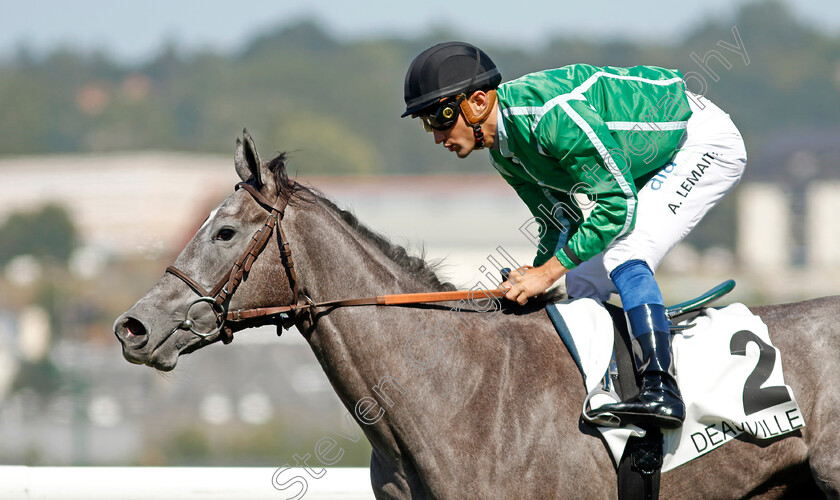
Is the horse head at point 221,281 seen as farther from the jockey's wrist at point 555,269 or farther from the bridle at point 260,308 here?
the jockey's wrist at point 555,269

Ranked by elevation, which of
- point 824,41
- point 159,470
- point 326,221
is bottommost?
point 824,41

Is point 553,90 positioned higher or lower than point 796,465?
higher

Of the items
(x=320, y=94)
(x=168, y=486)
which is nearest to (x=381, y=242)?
(x=168, y=486)

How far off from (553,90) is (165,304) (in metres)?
1.71

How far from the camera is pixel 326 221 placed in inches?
147

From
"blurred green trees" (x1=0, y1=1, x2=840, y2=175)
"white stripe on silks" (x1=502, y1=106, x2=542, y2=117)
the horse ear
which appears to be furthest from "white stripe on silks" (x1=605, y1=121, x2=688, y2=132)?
"blurred green trees" (x1=0, y1=1, x2=840, y2=175)

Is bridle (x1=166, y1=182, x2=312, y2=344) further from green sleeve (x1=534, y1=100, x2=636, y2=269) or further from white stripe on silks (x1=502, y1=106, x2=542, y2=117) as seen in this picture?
green sleeve (x1=534, y1=100, x2=636, y2=269)

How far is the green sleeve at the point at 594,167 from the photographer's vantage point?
3.57 metres

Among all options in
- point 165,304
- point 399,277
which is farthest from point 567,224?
point 165,304

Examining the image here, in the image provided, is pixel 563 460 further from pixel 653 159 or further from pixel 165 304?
pixel 165 304

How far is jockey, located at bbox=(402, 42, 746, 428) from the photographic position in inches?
140

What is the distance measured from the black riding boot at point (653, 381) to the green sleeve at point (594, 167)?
327 mm

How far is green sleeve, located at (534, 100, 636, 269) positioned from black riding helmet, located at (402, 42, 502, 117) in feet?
1.09

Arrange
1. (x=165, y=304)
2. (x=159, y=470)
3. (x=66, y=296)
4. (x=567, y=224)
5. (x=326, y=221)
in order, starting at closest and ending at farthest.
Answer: (x=165, y=304), (x=326, y=221), (x=567, y=224), (x=159, y=470), (x=66, y=296)
